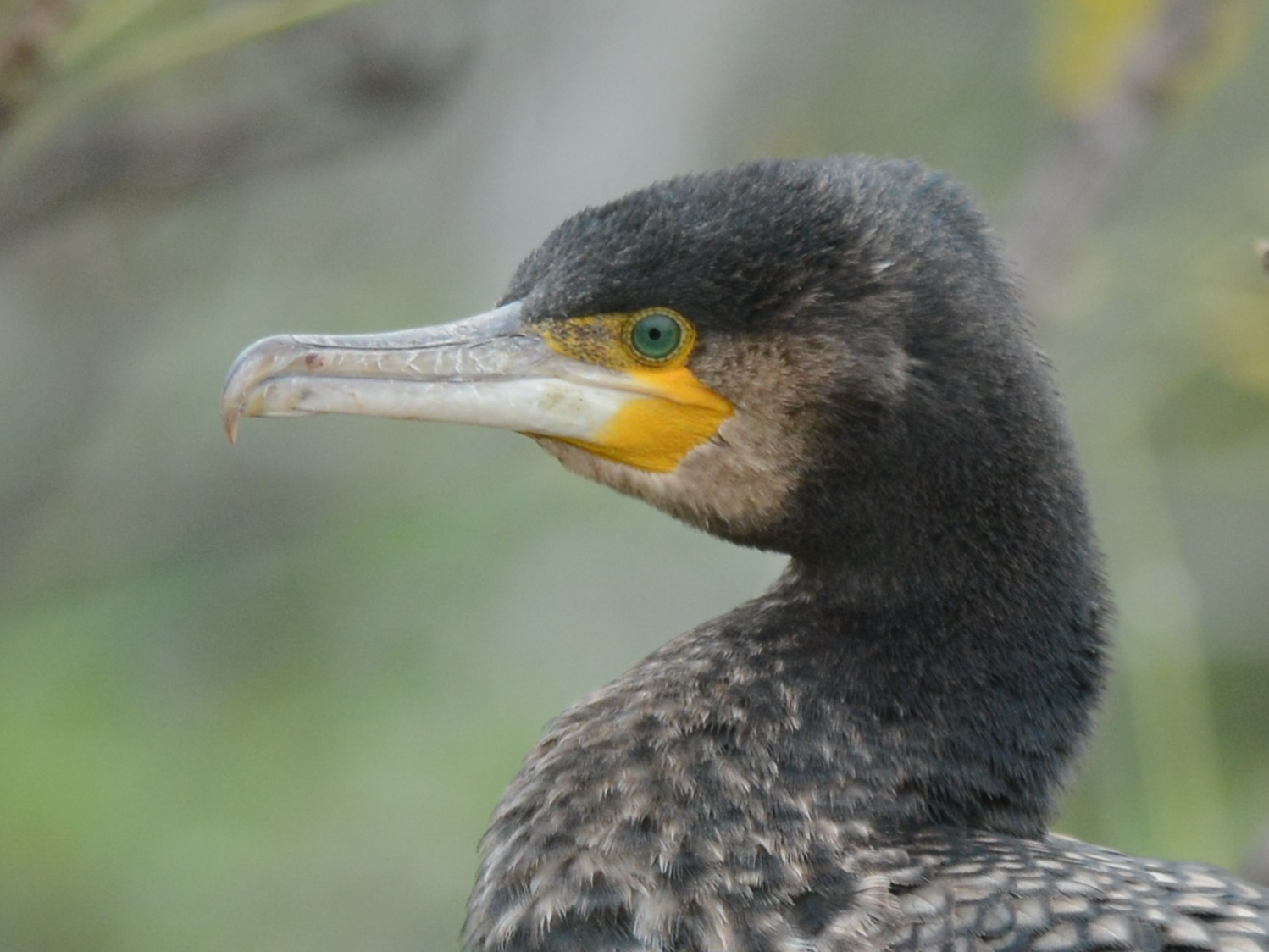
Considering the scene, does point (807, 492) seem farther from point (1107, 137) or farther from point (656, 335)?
point (1107, 137)

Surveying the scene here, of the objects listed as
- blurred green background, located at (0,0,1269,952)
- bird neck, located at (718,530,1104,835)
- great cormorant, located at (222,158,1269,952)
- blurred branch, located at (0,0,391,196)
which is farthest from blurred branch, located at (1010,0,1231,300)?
blurred branch, located at (0,0,391,196)

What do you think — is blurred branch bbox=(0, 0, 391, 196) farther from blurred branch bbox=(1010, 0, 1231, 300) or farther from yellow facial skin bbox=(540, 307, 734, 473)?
blurred branch bbox=(1010, 0, 1231, 300)

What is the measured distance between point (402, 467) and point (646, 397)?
3.36 metres

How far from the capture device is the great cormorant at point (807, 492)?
2.26 m

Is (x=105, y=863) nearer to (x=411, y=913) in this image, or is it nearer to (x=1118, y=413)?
(x=411, y=913)

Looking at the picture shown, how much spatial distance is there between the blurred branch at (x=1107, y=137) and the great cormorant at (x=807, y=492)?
55.8 inches

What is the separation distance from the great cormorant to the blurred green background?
98cm

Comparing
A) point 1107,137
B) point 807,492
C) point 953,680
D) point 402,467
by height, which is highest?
point 1107,137

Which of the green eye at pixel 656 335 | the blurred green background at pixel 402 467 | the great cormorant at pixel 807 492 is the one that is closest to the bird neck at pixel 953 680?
the great cormorant at pixel 807 492

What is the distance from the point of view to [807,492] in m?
2.38

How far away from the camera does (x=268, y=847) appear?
6.08m

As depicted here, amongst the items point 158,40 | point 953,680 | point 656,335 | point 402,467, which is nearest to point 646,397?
point 656,335

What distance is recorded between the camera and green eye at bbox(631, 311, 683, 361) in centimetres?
237

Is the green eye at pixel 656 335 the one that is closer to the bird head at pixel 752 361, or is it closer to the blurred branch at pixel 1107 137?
the bird head at pixel 752 361
